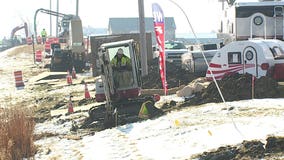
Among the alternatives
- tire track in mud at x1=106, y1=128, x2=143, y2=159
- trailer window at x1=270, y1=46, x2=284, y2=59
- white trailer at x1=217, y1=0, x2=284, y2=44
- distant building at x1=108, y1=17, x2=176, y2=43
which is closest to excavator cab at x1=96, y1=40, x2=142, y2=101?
tire track in mud at x1=106, y1=128, x2=143, y2=159

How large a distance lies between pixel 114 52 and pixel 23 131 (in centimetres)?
484

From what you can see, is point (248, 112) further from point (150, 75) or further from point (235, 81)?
point (150, 75)

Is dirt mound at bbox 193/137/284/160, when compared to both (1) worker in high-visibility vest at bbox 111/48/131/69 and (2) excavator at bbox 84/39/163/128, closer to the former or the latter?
(2) excavator at bbox 84/39/163/128

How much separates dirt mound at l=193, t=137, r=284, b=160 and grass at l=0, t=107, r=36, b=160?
12.4 ft

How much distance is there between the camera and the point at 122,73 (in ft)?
42.6

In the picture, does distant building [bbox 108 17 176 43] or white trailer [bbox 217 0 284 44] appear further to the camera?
distant building [bbox 108 17 176 43]

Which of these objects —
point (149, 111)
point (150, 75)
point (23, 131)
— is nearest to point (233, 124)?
point (149, 111)

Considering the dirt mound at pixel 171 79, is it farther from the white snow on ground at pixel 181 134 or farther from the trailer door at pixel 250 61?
the white snow on ground at pixel 181 134

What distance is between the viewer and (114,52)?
1384cm

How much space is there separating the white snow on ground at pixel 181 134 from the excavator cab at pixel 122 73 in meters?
1.53

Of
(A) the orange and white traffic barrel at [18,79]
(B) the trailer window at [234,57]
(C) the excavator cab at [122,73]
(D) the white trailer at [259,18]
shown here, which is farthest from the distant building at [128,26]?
(C) the excavator cab at [122,73]

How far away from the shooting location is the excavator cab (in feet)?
41.2

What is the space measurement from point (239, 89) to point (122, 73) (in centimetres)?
329

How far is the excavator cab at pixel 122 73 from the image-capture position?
41.2ft
